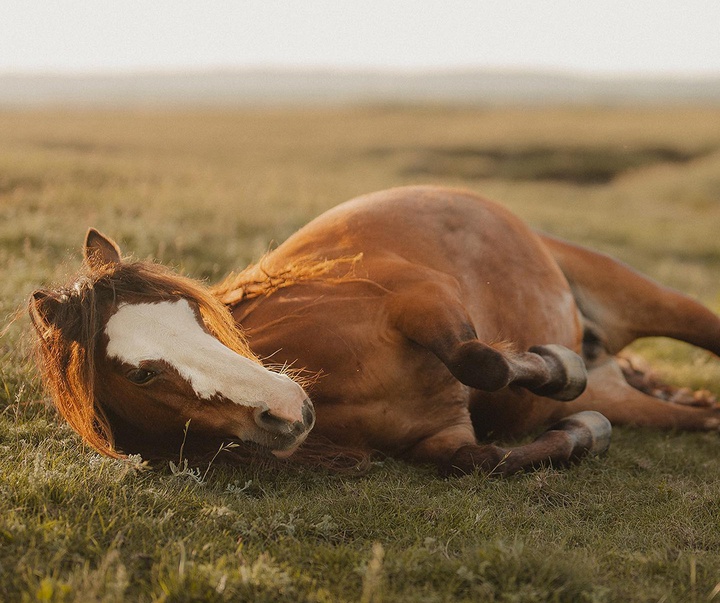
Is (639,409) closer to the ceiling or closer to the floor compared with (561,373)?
closer to the floor

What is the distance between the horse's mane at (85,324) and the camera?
3451 mm

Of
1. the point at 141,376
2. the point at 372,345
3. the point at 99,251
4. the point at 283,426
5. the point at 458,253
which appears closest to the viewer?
the point at 283,426

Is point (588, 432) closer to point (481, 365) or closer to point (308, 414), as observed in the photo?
point (481, 365)

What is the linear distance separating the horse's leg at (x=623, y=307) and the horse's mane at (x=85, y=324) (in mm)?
3193

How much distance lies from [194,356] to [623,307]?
3724mm

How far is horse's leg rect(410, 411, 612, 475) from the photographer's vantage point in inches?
155

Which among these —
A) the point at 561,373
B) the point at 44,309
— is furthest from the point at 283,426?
the point at 561,373

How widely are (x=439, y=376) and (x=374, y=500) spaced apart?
0.88 m

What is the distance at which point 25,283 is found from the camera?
19.6 feet

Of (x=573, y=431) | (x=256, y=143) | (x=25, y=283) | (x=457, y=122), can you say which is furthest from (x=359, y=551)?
(x=457, y=122)

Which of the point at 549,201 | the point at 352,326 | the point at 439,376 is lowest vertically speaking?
the point at 549,201

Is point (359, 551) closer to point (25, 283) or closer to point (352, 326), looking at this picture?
point (352, 326)

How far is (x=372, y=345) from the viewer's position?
4.08m

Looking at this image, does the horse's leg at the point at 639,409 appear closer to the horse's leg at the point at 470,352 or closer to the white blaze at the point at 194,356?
the horse's leg at the point at 470,352
